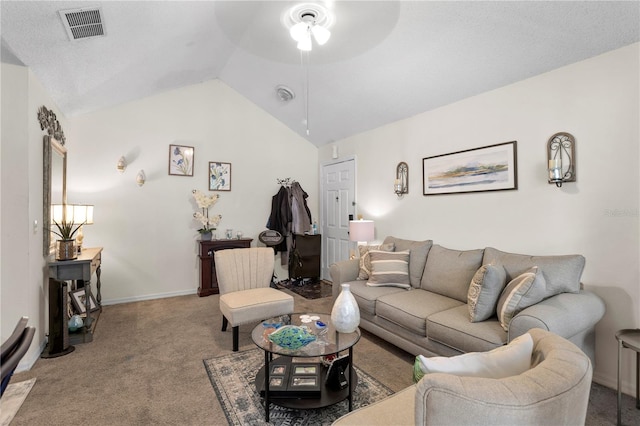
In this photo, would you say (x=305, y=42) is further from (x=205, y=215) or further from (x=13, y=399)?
(x=13, y=399)

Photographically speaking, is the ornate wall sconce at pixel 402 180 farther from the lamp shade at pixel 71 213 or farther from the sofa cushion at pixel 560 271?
the lamp shade at pixel 71 213

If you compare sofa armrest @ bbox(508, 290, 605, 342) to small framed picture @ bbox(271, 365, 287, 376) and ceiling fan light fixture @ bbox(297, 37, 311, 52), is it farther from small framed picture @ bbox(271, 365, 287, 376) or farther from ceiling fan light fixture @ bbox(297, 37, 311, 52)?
ceiling fan light fixture @ bbox(297, 37, 311, 52)

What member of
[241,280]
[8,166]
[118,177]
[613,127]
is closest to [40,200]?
[8,166]

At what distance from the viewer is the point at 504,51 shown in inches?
96.1

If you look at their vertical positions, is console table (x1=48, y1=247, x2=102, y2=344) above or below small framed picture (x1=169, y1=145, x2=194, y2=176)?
below

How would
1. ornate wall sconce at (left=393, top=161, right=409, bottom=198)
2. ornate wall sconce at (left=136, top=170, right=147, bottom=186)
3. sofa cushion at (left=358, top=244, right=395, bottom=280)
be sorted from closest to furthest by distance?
1. sofa cushion at (left=358, top=244, right=395, bottom=280)
2. ornate wall sconce at (left=393, top=161, right=409, bottom=198)
3. ornate wall sconce at (left=136, top=170, right=147, bottom=186)

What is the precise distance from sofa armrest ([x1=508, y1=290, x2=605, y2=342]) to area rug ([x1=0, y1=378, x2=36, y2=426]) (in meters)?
3.03

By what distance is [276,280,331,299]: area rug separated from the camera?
437cm

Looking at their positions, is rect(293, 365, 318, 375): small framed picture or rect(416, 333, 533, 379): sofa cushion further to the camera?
rect(293, 365, 318, 375): small framed picture

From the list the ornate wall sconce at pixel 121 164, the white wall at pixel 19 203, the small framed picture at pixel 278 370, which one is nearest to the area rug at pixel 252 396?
the small framed picture at pixel 278 370

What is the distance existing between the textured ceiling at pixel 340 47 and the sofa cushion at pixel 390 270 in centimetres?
168

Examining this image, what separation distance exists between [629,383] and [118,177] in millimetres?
5352

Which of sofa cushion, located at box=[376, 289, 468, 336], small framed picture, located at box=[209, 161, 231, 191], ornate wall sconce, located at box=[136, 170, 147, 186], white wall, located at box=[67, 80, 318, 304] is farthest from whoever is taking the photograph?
small framed picture, located at box=[209, 161, 231, 191]

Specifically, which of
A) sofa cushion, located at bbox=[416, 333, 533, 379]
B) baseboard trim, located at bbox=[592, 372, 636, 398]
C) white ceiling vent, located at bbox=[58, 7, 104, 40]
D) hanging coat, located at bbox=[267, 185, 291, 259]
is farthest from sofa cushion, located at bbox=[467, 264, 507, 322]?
hanging coat, located at bbox=[267, 185, 291, 259]
